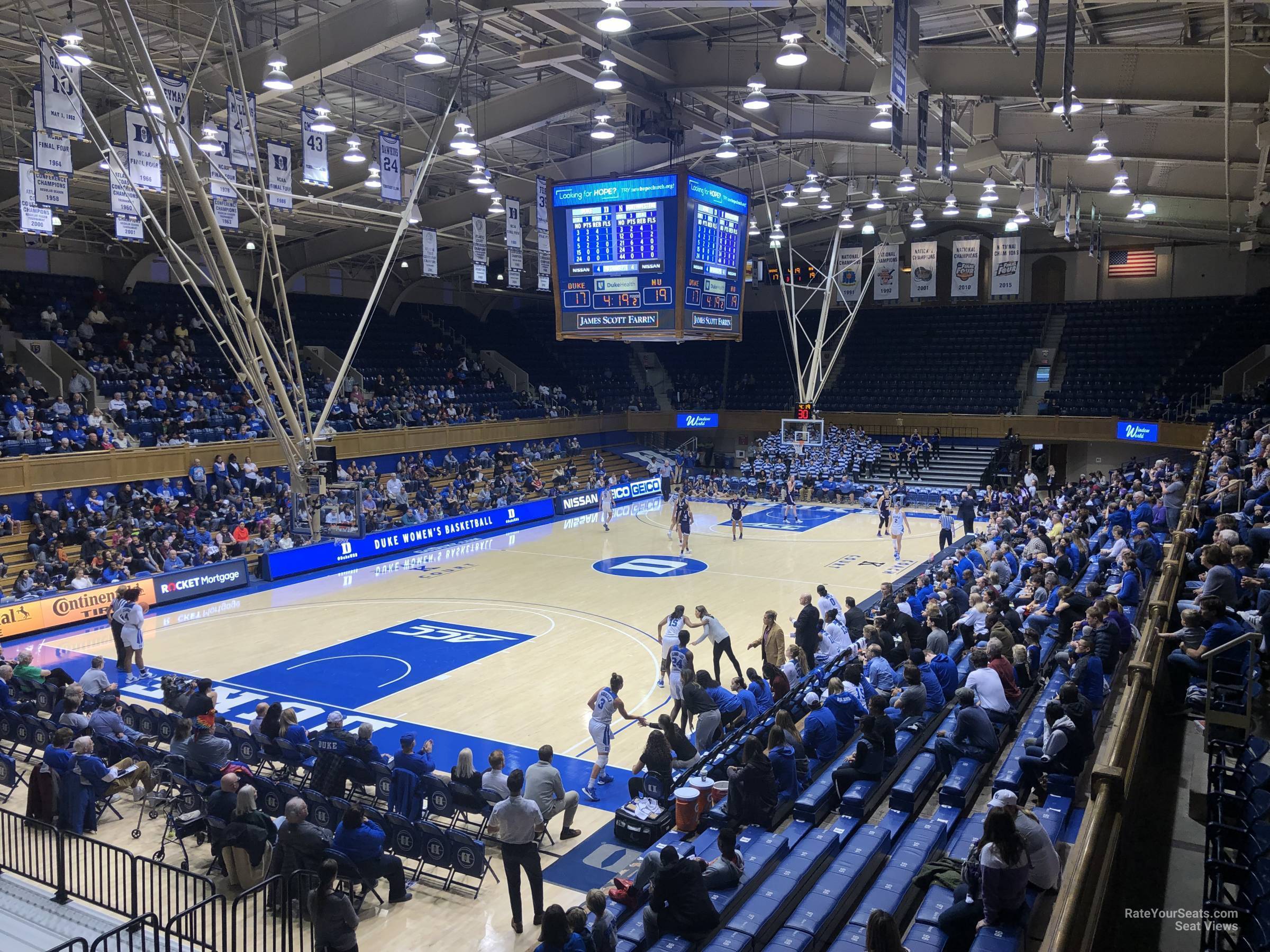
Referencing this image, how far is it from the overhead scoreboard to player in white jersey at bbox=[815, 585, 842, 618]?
544cm

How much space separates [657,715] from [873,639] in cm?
351

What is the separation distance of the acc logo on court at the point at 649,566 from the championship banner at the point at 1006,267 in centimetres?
1587

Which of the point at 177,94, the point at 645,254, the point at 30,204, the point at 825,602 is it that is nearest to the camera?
the point at 177,94

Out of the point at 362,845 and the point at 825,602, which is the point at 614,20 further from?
the point at 825,602

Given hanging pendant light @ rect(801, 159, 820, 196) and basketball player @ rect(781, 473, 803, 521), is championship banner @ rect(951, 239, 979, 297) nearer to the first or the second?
hanging pendant light @ rect(801, 159, 820, 196)

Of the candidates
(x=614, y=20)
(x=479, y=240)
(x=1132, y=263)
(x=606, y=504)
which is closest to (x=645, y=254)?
(x=614, y=20)

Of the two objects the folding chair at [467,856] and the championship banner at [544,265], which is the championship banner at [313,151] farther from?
the folding chair at [467,856]

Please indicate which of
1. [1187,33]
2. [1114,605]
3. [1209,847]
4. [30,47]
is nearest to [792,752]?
[1209,847]

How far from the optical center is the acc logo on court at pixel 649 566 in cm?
2567

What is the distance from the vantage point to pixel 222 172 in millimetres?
19219

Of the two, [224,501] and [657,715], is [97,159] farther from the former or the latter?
[657,715]

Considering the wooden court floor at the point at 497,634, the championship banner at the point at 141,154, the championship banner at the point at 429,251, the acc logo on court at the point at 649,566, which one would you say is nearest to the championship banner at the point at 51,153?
the championship banner at the point at 141,154

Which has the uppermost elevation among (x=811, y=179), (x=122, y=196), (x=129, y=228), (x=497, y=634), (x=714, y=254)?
(x=811, y=179)

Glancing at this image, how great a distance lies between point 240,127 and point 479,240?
38.8 feet
